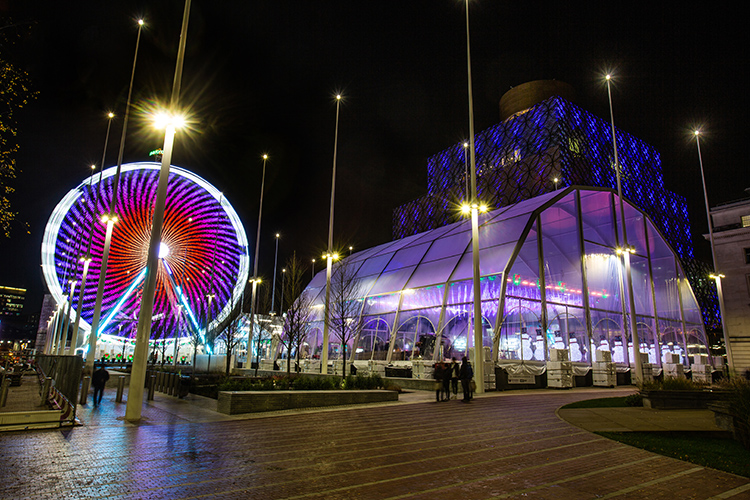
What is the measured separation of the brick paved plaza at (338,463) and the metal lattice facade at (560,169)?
2797 inches

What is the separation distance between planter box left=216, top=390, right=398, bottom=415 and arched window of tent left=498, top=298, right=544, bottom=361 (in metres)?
14.3

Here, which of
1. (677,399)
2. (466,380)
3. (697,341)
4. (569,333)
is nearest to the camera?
(677,399)

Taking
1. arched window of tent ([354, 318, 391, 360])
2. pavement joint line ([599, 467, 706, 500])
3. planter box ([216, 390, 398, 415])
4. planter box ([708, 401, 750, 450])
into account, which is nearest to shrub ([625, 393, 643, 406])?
planter box ([708, 401, 750, 450])

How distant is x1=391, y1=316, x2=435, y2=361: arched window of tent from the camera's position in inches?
1216

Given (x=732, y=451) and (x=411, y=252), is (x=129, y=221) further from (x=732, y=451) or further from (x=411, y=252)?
(x=732, y=451)

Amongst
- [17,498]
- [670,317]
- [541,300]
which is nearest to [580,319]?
[541,300]

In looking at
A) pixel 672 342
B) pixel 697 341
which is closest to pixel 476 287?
pixel 672 342

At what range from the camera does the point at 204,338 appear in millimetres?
42781

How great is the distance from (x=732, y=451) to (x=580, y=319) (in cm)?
2488

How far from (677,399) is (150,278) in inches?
674

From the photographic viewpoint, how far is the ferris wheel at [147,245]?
39.4 m

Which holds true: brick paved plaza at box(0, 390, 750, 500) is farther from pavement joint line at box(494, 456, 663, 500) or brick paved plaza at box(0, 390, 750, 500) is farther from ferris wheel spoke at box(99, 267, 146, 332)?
ferris wheel spoke at box(99, 267, 146, 332)

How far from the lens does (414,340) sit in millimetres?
32531

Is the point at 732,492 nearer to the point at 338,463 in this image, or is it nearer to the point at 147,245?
the point at 338,463
